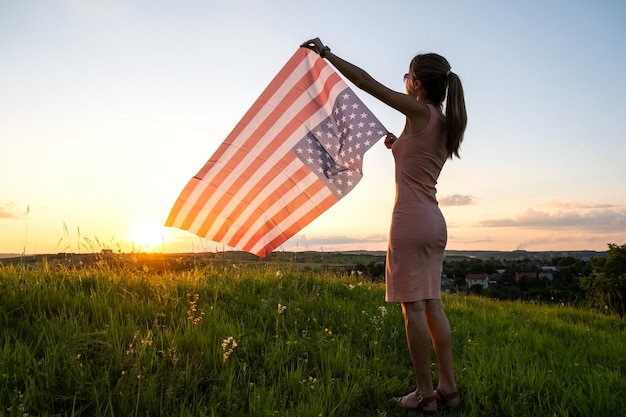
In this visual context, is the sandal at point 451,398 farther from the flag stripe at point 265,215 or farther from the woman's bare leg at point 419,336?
the flag stripe at point 265,215

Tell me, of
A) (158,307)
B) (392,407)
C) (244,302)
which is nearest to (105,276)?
(158,307)

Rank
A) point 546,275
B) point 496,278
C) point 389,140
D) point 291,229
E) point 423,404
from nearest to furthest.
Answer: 1. point 423,404
2. point 389,140
3. point 291,229
4. point 546,275
5. point 496,278

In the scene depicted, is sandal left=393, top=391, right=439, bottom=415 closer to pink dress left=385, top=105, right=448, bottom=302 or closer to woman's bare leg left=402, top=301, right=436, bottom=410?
woman's bare leg left=402, top=301, right=436, bottom=410

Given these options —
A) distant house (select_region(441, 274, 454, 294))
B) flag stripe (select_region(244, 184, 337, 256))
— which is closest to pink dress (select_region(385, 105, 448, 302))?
flag stripe (select_region(244, 184, 337, 256))

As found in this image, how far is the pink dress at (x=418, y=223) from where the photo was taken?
12.0 ft

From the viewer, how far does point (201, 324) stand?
4.94 meters

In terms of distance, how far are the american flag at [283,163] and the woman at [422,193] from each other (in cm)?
144

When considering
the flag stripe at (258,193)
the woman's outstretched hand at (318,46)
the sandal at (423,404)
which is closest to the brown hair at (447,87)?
the woman's outstretched hand at (318,46)

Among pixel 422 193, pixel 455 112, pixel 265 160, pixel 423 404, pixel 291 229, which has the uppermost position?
pixel 265 160

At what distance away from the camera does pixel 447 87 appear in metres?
3.80

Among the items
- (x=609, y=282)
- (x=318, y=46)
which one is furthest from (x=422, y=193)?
(x=609, y=282)

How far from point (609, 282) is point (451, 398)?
40.5 ft

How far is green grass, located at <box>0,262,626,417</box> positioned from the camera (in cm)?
362

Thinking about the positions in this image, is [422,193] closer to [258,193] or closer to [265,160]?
[265,160]
